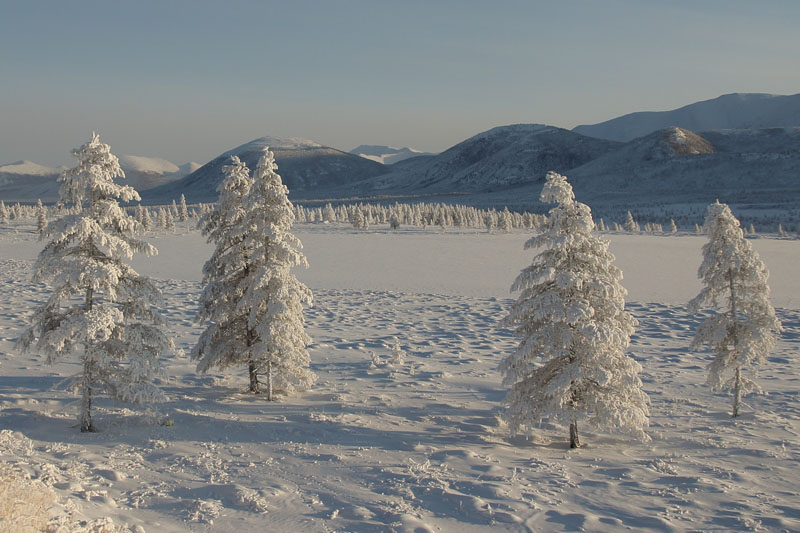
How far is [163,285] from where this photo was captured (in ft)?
116

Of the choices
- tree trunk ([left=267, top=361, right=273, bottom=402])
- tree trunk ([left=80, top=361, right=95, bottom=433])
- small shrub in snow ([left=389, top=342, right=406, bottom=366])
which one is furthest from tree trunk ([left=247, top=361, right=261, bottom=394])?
small shrub in snow ([left=389, top=342, right=406, bottom=366])

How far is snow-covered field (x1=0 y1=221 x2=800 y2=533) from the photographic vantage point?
31.7 feet

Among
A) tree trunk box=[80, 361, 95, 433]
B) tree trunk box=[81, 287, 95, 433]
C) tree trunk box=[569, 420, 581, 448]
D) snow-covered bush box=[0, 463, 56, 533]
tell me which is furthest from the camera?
tree trunk box=[569, 420, 581, 448]

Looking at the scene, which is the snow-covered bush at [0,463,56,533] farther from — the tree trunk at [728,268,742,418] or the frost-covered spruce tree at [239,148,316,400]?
the tree trunk at [728,268,742,418]

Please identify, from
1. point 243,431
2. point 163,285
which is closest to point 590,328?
point 243,431

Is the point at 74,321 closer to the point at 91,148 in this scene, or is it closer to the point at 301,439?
the point at 91,148

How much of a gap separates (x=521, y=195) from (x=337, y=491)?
16785cm

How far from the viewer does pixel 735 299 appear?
15.3 metres

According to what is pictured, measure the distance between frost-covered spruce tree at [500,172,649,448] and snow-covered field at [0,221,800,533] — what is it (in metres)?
1.09

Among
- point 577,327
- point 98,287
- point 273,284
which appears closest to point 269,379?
point 273,284

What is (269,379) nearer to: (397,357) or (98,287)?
(98,287)

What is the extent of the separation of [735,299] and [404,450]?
9.36 meters

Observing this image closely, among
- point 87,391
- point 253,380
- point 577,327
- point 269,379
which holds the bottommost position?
point 253,380

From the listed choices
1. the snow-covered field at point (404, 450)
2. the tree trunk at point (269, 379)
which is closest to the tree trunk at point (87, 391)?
the snow-covered field at point (404, 450)
